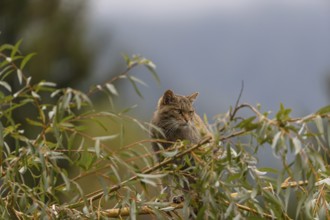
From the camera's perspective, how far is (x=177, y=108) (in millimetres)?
4137

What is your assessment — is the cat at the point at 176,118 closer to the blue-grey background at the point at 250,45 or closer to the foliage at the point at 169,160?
the foliage at the point at 169,160

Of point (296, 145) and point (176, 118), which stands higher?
point (296, 145)

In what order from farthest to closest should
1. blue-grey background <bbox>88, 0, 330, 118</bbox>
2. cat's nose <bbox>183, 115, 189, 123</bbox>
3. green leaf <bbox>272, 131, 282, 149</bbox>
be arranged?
blue-grey background <bbox>88, 0, 330, 118</bbox>
cat's nose <bbox>183, 115, 189, 123</bbox>
green leaf <bbox>272, 131, 282, 149</bbox>

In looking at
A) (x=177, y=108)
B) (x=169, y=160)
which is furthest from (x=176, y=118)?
(x=169, y=160)

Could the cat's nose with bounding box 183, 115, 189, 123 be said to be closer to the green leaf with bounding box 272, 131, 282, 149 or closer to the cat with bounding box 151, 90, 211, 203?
the cat with bounding box 151, 90, 211, 203

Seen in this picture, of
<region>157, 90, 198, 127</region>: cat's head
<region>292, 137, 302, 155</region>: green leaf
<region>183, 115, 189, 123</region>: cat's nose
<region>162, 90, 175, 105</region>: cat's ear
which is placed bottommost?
<region>183, 115, 189, 123</region>: cat's nose

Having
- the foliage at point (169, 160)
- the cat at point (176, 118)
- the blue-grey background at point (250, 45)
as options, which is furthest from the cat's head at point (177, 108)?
the blue-grey background at point (250, 45)

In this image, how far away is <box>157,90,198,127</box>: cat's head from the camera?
161 inches

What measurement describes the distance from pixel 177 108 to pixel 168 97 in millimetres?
161

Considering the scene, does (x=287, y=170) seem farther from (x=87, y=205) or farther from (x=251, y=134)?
(x=87, y=205)

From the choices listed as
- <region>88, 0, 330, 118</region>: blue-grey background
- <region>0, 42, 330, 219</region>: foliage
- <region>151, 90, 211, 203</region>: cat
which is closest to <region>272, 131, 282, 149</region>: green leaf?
<region>0, 42, 330, 219</region>: foliage

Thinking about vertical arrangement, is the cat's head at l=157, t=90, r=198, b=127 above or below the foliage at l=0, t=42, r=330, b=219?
below

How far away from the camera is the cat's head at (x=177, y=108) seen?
409 centimetres

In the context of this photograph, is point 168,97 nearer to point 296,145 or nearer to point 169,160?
point 169,160
